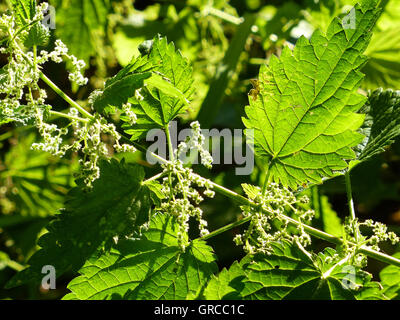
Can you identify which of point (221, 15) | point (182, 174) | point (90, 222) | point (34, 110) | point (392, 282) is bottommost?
point (392, 282)

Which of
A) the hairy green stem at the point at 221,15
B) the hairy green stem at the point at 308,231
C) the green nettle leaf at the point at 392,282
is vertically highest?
the hairy green stem at the point at 221,15

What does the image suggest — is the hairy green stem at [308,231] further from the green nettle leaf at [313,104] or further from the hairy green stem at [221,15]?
the hairy green stem at [221,15]

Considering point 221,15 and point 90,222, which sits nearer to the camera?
point 90,222

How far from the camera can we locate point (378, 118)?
4.60ft

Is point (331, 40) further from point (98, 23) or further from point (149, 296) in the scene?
point (98, 23)

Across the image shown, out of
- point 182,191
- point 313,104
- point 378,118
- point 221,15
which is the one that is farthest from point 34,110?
point 221,15

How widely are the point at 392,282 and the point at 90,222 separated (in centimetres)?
76

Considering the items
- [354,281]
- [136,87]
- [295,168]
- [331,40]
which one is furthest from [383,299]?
[136,87]

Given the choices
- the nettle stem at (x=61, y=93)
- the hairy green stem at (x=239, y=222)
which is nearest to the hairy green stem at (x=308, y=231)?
the hairy green stem at (x=239, y=222)

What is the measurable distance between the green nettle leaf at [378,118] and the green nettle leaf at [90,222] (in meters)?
0.68

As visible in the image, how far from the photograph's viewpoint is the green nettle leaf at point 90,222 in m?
1.01

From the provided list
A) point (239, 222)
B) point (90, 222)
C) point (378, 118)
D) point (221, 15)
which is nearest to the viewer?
point (90, 222)

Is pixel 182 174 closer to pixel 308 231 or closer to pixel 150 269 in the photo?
pixel 150 269

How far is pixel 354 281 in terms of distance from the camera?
1113 millimetres
